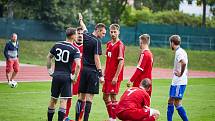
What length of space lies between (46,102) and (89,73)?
4978 mm

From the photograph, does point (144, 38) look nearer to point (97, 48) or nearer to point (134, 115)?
point (97, 48)

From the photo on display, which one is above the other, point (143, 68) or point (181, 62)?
point (181, 62)

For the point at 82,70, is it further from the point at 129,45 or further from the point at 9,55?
the point at 129,45

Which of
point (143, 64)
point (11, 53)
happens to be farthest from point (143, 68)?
point (11, 53)

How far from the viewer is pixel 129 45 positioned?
53.2 meters

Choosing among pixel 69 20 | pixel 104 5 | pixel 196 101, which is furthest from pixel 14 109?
pixel 104 5

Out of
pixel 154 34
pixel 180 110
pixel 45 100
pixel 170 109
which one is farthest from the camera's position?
pixel 154 34

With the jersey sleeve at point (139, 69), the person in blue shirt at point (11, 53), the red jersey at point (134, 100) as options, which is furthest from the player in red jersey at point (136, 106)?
the person in blue shirt at point (11, 53)

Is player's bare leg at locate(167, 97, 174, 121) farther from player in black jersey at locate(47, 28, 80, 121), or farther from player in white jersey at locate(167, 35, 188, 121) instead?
player in black jersey at locate(47, 28, 80, 121)

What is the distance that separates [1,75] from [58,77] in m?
18.0

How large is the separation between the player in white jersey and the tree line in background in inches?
1489

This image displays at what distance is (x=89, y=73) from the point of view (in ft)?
47.4

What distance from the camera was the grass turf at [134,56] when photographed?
44.5m

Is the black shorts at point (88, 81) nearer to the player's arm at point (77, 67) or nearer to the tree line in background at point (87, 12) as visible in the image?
the player's arm at point (77, 67)
